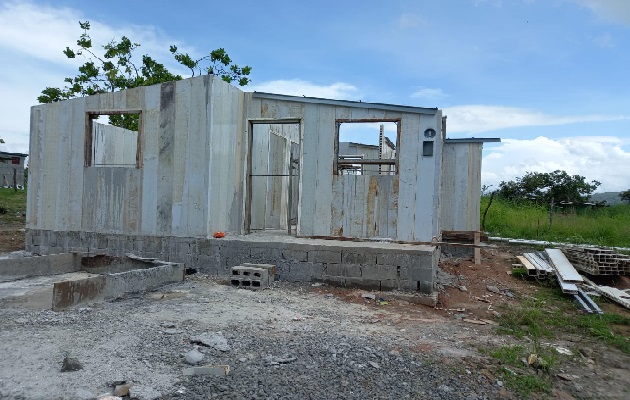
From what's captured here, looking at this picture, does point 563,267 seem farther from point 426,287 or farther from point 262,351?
point 262,351

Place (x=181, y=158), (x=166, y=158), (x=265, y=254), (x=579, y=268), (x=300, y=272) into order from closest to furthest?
1. (x=300, y=272)
2. (x=265, y=254)
3. (x=181, y=158)
4. (x=166, y=158)
5. (x=579, y=268)

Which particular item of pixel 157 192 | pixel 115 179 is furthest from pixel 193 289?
pixel 115 179

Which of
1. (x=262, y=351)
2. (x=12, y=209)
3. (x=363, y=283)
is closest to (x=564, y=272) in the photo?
(x=363, y=283)

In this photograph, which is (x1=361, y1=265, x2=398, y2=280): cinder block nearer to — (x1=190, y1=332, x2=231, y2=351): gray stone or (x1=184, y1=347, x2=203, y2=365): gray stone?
(x1=190, y1=332, x2=231, y2=351): gray stone

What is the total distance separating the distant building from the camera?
103 ft

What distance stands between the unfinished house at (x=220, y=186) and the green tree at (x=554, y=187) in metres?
19.5

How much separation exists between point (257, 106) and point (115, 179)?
3.22 metres

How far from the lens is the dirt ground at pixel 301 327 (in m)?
3.99

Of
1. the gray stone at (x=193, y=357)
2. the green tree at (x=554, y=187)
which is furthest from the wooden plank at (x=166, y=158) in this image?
the green tree at (x=554, y=187)

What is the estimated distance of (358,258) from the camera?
7.91m

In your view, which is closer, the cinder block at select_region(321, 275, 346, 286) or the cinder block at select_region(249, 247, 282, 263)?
the cinder block at select_region(321, 275, 346, 286)

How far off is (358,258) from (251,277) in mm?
1807

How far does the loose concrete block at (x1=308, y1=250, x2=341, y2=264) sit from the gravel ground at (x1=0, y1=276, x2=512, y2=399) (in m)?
1.38

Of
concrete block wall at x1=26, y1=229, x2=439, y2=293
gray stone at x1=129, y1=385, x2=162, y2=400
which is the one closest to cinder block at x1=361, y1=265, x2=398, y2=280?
concrete block wall at x1=26, y1=229, x2=439, y2=293
